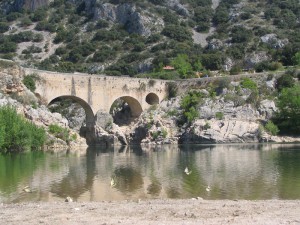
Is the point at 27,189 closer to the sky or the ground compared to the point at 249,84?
closer to the ground

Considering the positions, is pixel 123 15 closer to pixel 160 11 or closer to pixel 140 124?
pixel 160 11

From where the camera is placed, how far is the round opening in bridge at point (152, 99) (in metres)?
70.7

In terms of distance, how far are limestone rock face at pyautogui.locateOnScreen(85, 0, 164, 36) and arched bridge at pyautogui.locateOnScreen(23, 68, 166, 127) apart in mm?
35528

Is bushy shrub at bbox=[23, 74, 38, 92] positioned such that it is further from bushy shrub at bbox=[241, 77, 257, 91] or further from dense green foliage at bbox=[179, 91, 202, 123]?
bushy shrub at bbox=[241, 77, 257, 91]

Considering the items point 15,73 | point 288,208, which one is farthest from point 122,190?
point 15,73

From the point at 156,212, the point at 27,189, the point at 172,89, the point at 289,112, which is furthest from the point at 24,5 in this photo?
the point at 156,212

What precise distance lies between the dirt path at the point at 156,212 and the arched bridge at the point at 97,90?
37.0 meters

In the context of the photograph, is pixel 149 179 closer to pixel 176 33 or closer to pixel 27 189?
pixel 27 189

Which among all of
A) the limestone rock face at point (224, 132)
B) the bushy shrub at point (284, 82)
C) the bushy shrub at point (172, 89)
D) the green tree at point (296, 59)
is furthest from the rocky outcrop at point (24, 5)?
the limestone rock face at point (224, 132)

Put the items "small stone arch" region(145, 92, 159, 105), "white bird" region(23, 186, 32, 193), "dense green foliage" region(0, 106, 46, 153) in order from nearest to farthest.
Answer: "white bird" region(23, 186, 32, 193) → "dense green foliage" region(0, 106, 46, 153) → "small stone arch" region(145, 92, 159, 105)

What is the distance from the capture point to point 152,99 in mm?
71562

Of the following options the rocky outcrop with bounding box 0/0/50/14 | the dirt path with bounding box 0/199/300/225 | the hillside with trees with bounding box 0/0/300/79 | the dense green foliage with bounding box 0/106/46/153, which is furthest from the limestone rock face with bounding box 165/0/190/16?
the dirt path with bounding box 0/199/300/225

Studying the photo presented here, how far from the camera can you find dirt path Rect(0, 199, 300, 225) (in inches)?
560

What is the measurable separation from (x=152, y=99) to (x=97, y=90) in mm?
12978
